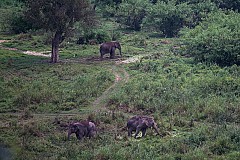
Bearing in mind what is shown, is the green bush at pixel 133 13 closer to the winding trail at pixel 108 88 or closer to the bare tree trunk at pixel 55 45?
the winding trail at pixel 108 88

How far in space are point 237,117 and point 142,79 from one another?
24.0ft

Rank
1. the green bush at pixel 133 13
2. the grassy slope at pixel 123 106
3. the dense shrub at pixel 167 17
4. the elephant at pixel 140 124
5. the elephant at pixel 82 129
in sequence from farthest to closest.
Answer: the green bush at pixel 133 13
the dense shrub at pixel 167 17
the elephant at pixel 140 124
the elephant at pixel 82 129
the grassy slope at pixel 123 106

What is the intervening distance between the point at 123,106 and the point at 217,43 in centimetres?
933

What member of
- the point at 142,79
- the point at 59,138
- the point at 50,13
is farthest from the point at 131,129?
the point at 50,13

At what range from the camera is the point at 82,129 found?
19.5 m

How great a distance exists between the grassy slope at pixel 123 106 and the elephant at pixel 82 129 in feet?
1.13

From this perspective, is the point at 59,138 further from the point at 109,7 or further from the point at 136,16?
the point at 109,7

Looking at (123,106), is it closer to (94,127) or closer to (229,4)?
(94,127)

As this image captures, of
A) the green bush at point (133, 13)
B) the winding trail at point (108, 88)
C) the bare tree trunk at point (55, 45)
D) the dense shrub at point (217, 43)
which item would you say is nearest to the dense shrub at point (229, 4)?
the green bush at point (133, 13)

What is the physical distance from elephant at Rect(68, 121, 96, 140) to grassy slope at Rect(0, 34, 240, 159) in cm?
34

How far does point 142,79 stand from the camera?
1096 inches

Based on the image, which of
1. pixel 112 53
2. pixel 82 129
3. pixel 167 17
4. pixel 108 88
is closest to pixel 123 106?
pixel 108 88

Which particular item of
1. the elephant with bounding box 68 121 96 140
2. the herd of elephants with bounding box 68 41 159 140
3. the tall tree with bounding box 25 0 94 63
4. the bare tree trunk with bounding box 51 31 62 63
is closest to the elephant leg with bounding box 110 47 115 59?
the tall tree with bounding box 25 0 94 63

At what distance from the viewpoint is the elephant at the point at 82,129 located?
19359 mm
